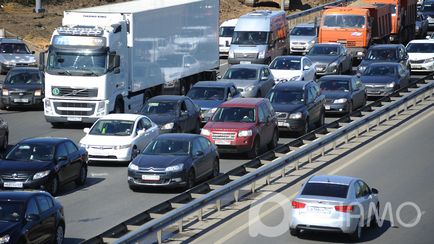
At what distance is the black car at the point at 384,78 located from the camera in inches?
1836

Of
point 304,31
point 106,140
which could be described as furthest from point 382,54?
point 106,140

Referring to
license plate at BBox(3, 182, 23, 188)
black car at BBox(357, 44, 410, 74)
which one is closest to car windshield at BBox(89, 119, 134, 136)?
license plate at BBox(3, 182, 23, 188)

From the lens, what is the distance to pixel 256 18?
182 ft

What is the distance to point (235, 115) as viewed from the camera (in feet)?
114

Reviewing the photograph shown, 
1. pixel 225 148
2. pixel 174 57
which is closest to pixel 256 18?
pixel 174 57

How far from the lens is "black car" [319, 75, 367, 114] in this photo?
42.0 meters

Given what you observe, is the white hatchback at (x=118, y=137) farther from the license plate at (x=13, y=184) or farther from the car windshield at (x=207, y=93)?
the car windshield at (x=207, y=93)

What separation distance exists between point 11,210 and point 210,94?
18.9 m

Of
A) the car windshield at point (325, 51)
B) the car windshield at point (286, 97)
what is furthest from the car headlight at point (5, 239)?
the car windshield at point (325, 51)

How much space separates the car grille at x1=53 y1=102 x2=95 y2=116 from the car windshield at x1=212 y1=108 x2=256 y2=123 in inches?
221

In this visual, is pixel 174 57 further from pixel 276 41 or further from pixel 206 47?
pixel 276 41

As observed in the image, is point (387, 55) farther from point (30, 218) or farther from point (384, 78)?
point (30, 218)

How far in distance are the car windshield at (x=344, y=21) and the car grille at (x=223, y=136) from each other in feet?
81.7

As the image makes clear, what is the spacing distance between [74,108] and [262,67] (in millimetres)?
8969
